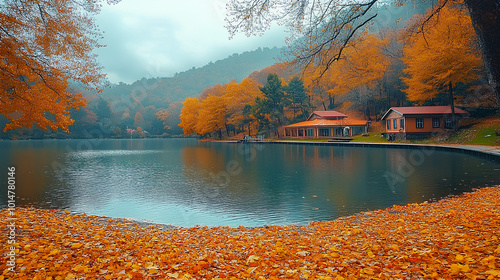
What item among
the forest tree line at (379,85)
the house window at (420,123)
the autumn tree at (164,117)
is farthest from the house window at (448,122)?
the autumn tree at (164,117)

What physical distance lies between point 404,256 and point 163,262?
12.3ft

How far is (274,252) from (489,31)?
5.26 m

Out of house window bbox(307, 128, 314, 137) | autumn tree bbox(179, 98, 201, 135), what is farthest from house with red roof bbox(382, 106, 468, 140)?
autumn tree bbox(179, 98, 201, 135)

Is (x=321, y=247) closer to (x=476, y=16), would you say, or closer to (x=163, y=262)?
(x=163, y=262)

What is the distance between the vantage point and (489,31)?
195 inches

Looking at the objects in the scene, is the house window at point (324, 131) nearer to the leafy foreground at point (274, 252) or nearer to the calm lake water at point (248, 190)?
the calm lake water at point (248, 190)

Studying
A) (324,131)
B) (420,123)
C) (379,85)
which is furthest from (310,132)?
(420,123)

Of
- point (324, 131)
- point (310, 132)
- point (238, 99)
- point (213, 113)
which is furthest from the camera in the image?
point (213, 113)

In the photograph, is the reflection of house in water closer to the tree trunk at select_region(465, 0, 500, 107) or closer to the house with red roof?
the house with red roof

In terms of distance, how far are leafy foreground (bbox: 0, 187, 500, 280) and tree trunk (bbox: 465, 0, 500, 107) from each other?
9.15ft

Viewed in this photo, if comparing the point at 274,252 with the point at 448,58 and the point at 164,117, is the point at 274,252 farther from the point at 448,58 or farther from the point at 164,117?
the point at 164,117

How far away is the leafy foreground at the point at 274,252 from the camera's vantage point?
405 centimetres

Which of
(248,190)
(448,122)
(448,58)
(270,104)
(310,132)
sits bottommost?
(248,190)

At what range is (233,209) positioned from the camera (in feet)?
37.1
